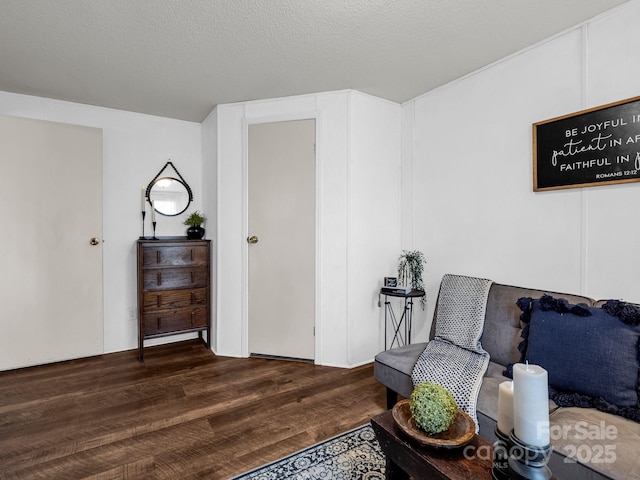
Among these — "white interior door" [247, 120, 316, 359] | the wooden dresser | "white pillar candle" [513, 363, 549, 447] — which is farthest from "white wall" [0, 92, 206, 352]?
"white pillar candle" [513, 363, 549, 447]

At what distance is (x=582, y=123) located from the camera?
6.27 feet

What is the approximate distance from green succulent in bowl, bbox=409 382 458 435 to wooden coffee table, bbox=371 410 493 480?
0.07m

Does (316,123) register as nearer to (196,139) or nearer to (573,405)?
(196,139)

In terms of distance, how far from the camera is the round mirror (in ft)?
11.4

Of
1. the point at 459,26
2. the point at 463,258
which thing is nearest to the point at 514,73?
the point at 459,26

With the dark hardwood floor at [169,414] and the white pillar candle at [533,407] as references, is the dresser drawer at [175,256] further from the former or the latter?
the white pillar candle at [533,407]

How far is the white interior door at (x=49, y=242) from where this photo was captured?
2.76m

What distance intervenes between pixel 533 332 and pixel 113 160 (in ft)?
12.3

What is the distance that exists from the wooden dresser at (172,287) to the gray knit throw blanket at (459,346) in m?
2.22

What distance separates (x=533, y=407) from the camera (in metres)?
0.82

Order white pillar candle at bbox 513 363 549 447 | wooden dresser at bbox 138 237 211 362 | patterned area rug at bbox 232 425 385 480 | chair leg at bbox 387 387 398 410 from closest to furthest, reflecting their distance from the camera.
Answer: white pillar candle at bbox 513 363 549 447 < patterned area rug at bbox 232 425 385 480 < chair leg at bbox 387 387 398 410 < wooden dresser at bbox 138 237 211 362

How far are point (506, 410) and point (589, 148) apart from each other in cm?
171

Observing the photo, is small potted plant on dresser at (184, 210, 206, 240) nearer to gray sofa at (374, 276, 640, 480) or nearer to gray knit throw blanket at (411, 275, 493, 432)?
gray sofa at (374, 276, 640, 480)

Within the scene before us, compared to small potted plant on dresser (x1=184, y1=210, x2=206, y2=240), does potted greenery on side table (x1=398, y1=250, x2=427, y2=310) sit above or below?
below
